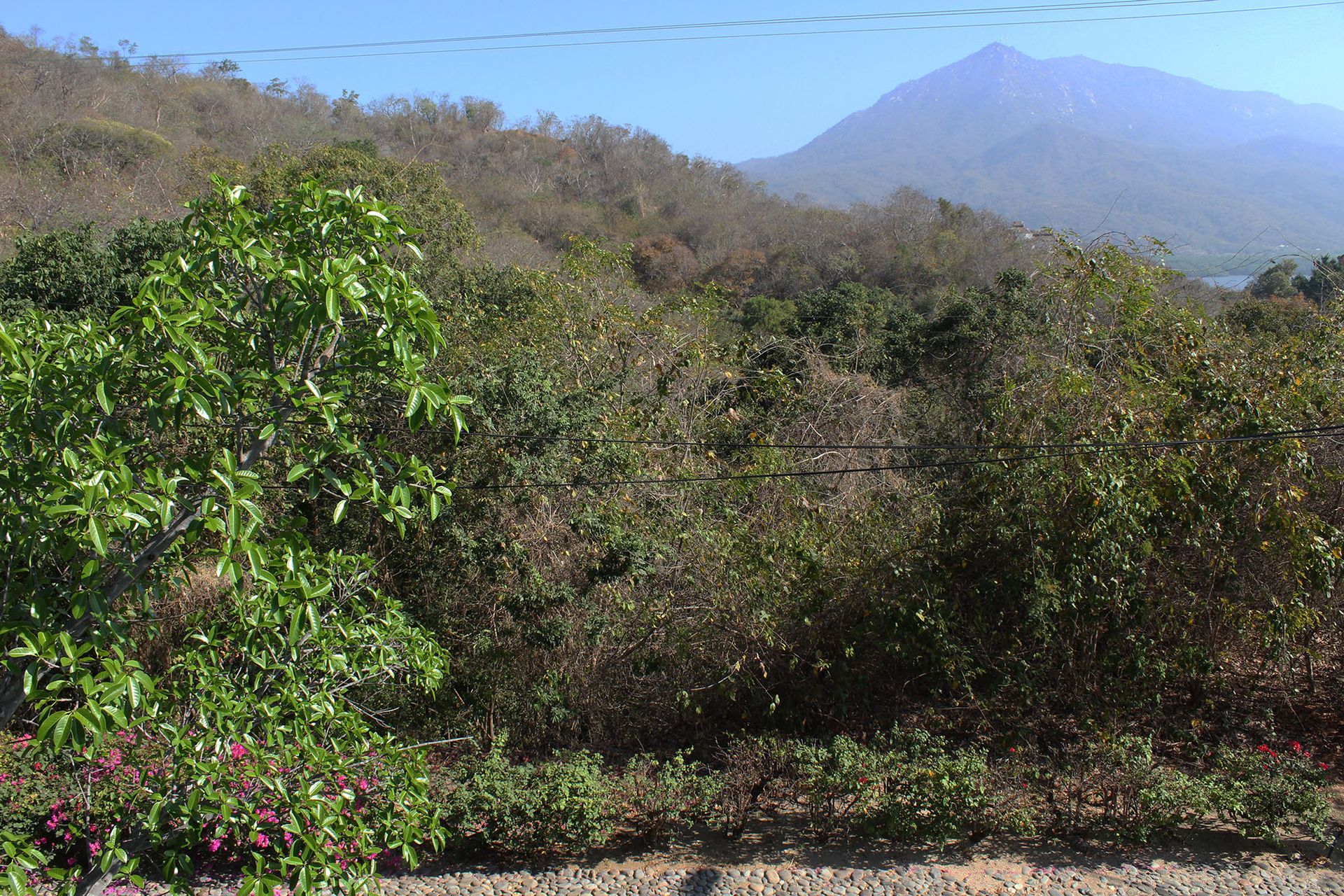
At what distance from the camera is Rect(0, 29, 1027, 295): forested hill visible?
22.2 m

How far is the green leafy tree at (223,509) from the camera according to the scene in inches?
92.7

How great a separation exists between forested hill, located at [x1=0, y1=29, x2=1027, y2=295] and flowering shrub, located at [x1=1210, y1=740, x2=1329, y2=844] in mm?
14892

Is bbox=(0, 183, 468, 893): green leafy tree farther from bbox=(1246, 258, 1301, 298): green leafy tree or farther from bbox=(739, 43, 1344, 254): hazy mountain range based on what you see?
bbox=(1246, 258, 1301, 298): green leafy tree

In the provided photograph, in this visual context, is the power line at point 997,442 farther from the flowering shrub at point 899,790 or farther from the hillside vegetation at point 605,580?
the flowering shrub at point 899,790

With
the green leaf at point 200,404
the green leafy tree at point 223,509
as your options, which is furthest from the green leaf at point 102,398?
the green leaf at point 200,404

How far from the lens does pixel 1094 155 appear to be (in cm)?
7594

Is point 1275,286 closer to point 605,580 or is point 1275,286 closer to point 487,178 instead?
point 605,580

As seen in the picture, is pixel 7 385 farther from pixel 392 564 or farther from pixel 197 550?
pixel 392 564

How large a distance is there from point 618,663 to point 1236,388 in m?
5.31

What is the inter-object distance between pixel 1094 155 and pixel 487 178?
62027 mm

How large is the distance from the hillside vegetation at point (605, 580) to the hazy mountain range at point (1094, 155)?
2.30 meters

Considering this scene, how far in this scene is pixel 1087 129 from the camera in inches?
3629

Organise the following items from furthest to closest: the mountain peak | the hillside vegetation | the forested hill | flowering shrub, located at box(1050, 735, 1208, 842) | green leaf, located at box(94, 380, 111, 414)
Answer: the mountain peak < the forested hill < flowering shrub, located at box(1050, 735, 1208, 842) < the hillside vegetation < green leaf, located at box(94, 380, 111, 414)

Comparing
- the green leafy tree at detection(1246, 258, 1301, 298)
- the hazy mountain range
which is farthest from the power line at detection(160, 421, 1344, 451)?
the green leafy tree at detection(1246, 258, 1301, 298)
